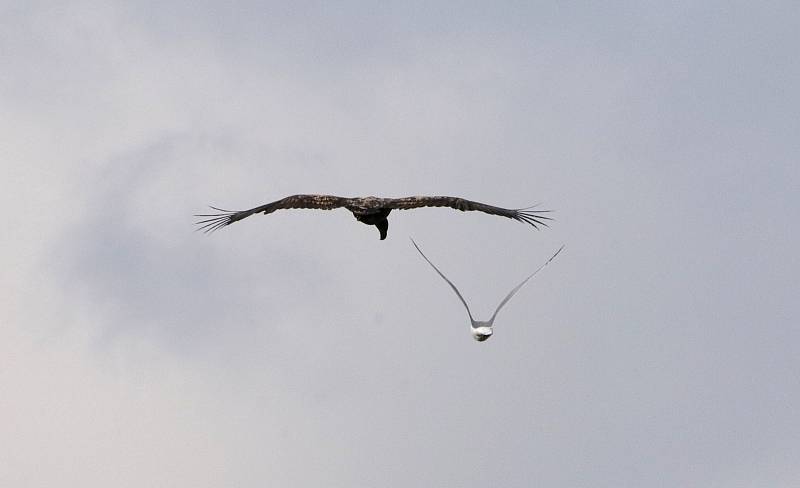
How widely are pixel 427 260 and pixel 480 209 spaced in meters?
9.80

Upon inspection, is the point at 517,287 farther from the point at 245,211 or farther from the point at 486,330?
the point at 245,211

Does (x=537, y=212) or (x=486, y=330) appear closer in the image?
(x=486, y=330)

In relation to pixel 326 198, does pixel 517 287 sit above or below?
below

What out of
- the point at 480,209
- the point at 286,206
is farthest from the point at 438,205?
the point at 286,206

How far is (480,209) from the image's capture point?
80500 millimetres

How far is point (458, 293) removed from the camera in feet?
248

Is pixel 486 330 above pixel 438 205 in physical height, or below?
below

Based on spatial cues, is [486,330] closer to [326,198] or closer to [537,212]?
[537,212]

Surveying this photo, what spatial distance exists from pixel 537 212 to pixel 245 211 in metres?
14.9

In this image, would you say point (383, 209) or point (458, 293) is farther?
point (383, 209)

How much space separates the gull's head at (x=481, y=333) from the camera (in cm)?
7188

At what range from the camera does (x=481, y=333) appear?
71.9 metres

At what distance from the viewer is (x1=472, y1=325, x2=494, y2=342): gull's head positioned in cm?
7188

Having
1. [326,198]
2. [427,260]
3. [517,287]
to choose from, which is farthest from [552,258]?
[326,198]
